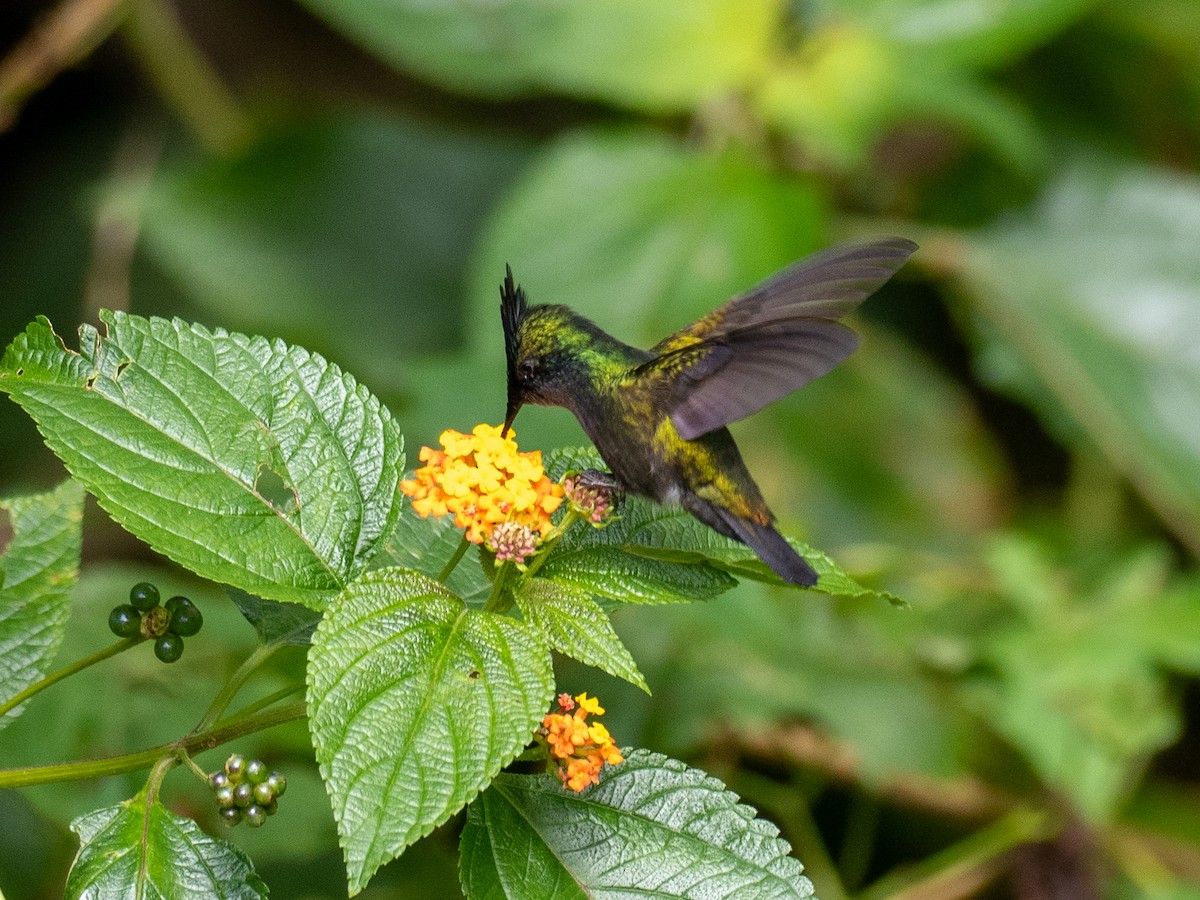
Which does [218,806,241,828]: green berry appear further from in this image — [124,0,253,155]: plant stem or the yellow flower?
[124,0,253,155]: plant stem

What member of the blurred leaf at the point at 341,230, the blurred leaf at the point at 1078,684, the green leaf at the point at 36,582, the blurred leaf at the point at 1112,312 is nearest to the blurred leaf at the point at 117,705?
the green leaf at the point at 36,582

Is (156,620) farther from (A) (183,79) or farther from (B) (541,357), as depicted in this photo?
(A) (183,79)

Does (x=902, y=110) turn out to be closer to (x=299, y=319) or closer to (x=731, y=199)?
(x=731, y=199)

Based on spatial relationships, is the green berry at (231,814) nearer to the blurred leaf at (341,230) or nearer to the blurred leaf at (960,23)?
the blurred leaf at (341,230)

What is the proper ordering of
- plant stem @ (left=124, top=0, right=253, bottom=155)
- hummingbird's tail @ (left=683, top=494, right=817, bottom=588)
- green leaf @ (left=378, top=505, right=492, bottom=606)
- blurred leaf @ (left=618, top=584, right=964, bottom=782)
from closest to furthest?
hummingbird's tail @ (left=683, top=494, right=817, bottom=588), green leaf @ (left=378, top=505, right=492, bottom=606), blurred leaf @ (left=618, top=584, right=964, bottom=782), plant stem @ (left=124, top=0, right=253, bottom=155)

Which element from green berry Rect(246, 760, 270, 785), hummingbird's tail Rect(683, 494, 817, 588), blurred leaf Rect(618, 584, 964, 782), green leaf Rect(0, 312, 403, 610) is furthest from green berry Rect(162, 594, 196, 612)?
blurred leaf Rect(618, 584, 964, 782)

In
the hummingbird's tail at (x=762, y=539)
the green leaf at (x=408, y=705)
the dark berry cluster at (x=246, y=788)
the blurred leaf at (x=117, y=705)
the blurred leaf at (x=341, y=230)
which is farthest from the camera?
the blurred leaf at (x=341, y=230)
